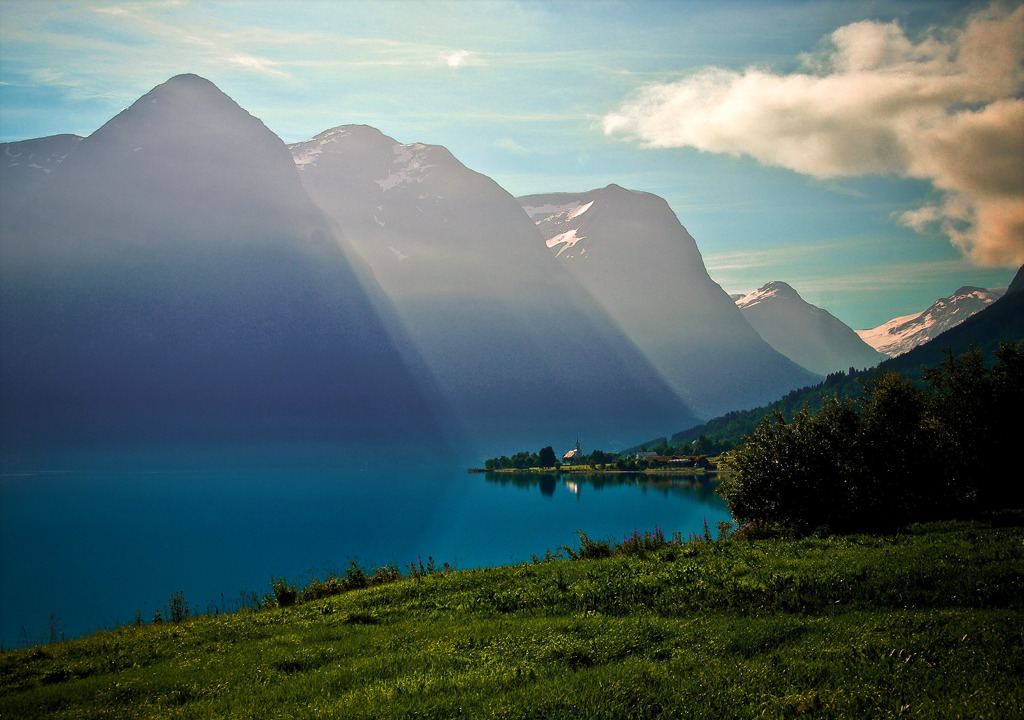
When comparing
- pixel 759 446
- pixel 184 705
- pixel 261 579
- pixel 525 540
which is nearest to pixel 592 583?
pixel 184 705

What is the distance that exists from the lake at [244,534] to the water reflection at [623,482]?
1.40m

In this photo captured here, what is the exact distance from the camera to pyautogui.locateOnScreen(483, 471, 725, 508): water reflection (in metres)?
125

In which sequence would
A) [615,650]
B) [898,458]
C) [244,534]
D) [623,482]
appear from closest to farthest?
1. [615,650]
2. [898,458]
3. [244,534]
4. [623,482]

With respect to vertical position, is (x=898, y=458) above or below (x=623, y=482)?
above

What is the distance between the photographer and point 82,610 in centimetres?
4272

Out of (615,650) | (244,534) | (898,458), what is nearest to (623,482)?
(244,534)

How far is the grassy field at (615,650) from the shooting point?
916 cm

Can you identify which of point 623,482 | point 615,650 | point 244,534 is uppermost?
point 615,650

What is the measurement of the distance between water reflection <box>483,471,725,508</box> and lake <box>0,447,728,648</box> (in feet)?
4.59

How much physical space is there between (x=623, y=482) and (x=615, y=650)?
494ft

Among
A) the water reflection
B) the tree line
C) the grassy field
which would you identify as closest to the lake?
the water reflection

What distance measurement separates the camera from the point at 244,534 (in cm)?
7644

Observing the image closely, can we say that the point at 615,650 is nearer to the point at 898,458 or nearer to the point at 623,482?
the point at 898,458

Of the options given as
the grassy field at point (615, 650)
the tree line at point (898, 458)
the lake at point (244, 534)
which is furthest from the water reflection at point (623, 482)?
the grassy field at point (615, 650)
